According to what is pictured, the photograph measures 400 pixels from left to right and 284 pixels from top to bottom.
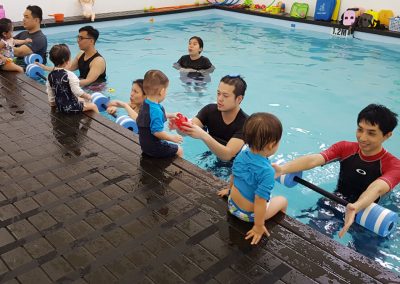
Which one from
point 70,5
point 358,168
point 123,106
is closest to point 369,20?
point 70,5

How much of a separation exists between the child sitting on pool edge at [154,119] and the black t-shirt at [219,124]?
570 millimetres

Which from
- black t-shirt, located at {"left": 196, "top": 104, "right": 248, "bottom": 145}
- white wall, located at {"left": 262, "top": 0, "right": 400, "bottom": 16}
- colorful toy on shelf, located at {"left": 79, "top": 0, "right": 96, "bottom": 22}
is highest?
white wall, located at {"left": 262, "top": 0, "right": 400, "bottom": 16}

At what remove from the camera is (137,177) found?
352 cm

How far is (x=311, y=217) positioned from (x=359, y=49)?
27.3ft

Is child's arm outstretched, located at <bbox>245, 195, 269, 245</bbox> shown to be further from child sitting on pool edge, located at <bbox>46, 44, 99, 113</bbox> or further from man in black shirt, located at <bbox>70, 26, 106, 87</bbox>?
man in black shirt, located at <bbox>70, 26, 106, 87</bbox>

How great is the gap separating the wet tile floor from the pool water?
3.26 ft

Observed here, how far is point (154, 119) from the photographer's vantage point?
3504mm

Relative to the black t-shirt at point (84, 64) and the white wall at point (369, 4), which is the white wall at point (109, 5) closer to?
the white wall at point (369, 4)

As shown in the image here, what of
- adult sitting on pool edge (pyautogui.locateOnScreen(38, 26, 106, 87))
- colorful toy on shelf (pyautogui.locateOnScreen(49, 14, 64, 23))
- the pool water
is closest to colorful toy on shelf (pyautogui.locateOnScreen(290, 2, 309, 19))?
the pool water

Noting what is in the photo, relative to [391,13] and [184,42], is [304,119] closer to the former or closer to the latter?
[184,42]

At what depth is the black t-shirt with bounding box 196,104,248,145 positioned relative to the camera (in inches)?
155

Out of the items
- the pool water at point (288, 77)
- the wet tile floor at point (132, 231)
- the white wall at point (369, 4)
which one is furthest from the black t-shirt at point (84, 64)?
the white wall at point (369, 4)

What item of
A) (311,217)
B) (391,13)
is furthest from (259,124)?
(391,13)

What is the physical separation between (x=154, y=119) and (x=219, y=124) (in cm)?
82
